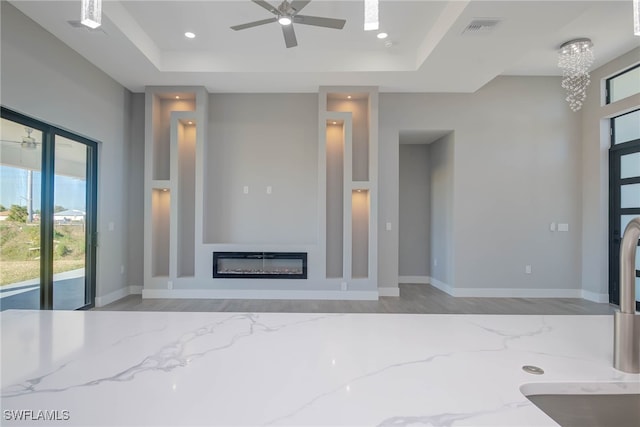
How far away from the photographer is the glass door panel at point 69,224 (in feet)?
12.6

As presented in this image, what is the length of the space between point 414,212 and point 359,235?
1544 mm

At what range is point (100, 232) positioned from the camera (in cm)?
449

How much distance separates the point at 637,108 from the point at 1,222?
7.56m

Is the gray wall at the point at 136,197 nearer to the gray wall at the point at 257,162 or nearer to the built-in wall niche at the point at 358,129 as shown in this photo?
the gray wall at the point at 257,162

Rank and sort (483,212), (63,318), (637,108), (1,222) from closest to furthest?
1. (63,318)
2. (1,222)
3. (637,108)
4. (483,212)

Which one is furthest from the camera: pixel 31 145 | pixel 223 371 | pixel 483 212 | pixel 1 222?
pixel 483 212

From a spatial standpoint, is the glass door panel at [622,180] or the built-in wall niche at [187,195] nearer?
the glass door panel at [622,180]

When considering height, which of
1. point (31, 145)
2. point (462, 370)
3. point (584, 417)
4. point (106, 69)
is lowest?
point (584, 417)

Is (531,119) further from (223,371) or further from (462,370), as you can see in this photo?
(223,371)

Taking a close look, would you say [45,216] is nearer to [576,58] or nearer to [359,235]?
[359,235]

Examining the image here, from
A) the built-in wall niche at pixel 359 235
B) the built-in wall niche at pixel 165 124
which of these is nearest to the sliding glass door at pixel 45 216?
the built-in wall niche at pixel 165 124

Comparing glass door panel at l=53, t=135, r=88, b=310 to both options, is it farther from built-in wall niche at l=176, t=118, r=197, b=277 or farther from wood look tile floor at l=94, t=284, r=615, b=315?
built-in wall niche at l=176, t=118, r=197, b=277

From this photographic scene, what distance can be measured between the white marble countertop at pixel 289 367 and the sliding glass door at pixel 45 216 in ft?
9.57

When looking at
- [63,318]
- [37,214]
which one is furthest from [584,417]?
[37,214]
